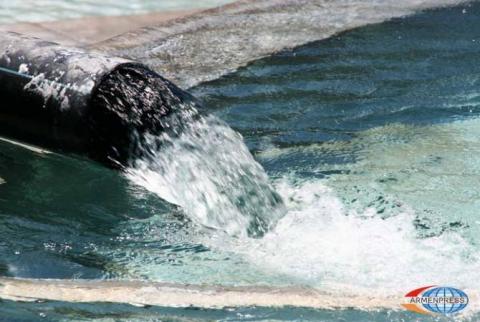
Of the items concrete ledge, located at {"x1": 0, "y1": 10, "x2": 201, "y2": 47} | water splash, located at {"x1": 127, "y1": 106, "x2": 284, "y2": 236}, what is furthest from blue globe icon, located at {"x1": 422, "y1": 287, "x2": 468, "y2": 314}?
A: concrete ledge, located at {"x1": 0, "y1": 10, "x2": 201, "y2": 47}

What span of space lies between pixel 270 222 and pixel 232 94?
1929 millimetres

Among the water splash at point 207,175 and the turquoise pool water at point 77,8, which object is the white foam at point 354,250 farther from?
the turquoise pool water at point 77,8

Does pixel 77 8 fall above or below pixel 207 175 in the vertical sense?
above

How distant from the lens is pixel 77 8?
859 cm

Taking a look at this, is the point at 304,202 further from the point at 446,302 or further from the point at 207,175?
the point at 446,302

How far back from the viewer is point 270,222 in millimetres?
4754

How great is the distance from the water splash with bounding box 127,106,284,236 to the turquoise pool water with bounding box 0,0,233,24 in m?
3.45

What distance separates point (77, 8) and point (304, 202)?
14.3 feet

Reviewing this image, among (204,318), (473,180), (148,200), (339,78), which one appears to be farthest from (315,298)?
(339,78)

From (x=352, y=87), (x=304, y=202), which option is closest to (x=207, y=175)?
(x=304, y=202)

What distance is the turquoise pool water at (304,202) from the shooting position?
4.04 meters

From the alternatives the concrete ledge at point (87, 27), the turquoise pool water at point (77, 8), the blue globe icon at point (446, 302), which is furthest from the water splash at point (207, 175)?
the turquoise pool water at point (77, 8)

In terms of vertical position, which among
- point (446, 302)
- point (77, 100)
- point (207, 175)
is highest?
point (77, 100)

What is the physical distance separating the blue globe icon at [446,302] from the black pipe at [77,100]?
179cm
